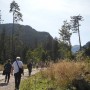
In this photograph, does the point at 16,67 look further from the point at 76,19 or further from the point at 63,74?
the point at 76,19

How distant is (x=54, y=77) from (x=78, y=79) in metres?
4.56

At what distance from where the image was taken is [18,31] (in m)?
94.6

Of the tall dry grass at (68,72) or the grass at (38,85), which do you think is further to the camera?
the grass at (38,85)

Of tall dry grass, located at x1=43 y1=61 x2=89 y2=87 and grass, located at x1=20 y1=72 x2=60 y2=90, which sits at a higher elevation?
tall dry grass, located at x1=43 y1=61 x2=89 y2=87

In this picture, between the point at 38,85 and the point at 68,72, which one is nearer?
the point at 68,72

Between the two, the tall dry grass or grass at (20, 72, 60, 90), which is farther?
grass at (20, 72, 60, 90)

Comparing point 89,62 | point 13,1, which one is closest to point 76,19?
point 13,1

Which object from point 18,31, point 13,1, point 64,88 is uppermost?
point 13,1

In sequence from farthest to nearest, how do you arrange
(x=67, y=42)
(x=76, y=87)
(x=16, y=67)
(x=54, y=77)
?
(x=67, y=42) < (x=54, y=77) < (x=16, y=67) < (x=76, y=87)

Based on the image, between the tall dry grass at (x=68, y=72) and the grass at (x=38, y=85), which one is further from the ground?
the tall dry grass at (x=68, y=72)

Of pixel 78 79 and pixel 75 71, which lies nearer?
pixel 78 79

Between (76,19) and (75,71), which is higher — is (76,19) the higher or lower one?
the higher one

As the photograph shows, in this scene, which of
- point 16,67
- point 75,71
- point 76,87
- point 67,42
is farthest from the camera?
point 67,42

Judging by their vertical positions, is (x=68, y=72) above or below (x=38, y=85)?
above
